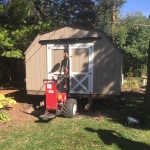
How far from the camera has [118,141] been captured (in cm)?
505

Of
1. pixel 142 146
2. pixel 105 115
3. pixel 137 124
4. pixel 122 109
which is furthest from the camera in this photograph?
pixel 122 109

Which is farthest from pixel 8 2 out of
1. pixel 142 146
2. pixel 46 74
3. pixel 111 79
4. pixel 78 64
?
pixel 142 146

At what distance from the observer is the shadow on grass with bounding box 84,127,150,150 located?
4770 millimetres

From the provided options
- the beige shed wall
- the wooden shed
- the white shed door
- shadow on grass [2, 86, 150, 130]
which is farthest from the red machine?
the beige shed wall

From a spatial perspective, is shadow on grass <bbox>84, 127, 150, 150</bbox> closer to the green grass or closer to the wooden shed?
the green grass

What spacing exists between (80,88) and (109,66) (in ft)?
4.54

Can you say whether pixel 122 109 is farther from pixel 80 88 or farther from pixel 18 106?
pixel 18 106

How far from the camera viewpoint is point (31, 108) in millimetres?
8547

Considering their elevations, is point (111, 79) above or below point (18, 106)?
above

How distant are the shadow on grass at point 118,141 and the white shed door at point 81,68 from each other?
2.60 m

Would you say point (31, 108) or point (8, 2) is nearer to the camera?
point (31, 108)

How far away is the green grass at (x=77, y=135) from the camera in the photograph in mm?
4805

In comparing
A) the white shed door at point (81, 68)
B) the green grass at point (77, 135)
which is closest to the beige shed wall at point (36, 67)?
the white shed door at point (81, 68)

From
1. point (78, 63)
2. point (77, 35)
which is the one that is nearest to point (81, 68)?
point (78, 63)
